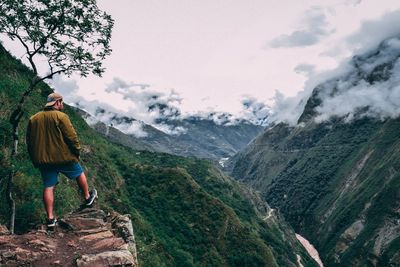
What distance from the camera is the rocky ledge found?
1766 centimetres

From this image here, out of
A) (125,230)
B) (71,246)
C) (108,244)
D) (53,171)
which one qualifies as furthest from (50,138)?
(125,230)

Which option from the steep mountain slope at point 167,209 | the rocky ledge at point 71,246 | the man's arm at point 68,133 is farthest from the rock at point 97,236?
the steep mountain slope at point 167,209

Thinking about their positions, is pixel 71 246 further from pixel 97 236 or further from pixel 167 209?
pixel 167 209

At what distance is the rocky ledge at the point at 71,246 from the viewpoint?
57.9 ft

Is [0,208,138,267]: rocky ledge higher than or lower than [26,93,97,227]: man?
lower

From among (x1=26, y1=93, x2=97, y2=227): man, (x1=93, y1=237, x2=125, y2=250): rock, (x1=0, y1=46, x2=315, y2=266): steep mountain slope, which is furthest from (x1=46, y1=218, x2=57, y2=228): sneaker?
(x1=0, y1=46, x2=315, y2=266): steep mountain slope

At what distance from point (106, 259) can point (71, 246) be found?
231 cm

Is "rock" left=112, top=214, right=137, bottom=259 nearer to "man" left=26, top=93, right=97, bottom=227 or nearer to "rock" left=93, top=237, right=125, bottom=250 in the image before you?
"rock" left=93, top=237, right=125, bottom=250

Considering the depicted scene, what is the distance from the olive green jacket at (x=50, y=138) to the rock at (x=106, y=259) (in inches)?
179

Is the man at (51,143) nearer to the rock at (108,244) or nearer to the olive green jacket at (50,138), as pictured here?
the olive green jacket at (50,138)

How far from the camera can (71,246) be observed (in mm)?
19156

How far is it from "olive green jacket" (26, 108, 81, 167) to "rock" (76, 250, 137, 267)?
4.55 metres

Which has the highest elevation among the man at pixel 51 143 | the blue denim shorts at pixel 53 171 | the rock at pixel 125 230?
the man at pixel 51 143

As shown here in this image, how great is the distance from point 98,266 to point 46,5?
17.9m
